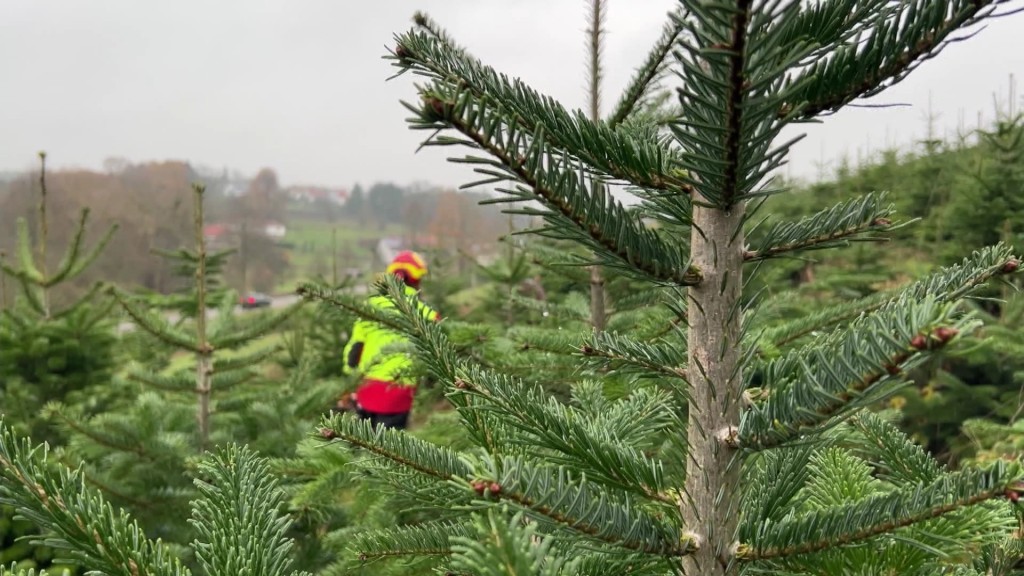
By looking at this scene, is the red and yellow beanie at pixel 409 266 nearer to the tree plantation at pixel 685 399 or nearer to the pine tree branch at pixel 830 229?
the tree plantation at pixel 685 399

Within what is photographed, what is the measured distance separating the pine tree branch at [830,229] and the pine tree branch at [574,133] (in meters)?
0.17

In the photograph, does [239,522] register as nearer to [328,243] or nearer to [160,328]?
[160,328]

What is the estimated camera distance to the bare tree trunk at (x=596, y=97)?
3.25 metres

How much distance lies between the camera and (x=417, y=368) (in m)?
2.76

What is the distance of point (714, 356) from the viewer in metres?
0.92

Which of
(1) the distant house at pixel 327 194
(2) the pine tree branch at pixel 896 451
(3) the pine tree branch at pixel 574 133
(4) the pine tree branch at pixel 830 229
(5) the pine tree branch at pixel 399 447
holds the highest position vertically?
(1) the distant house at pixel 327 194

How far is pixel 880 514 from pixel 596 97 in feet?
9.68

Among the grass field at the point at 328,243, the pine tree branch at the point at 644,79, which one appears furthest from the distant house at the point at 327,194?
the pine tree branch at the point at 644,79

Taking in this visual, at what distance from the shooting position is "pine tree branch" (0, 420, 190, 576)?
76 centimetres

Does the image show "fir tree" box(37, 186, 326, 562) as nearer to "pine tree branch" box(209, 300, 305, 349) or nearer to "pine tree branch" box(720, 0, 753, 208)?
"pine tree branch" box(209, 300, 305, 349)

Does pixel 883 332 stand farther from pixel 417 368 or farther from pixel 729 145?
pixel 417 368

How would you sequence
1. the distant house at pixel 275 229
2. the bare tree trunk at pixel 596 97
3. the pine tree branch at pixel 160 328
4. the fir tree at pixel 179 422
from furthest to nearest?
the distant house at pixel 275 229
the pine tree branch at pixel 160 328
the fir tree at pixel 179 422
the bare tree trunk at pixel 596 97

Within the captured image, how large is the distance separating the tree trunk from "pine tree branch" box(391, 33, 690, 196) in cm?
10

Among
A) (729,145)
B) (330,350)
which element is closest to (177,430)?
(729,145)
